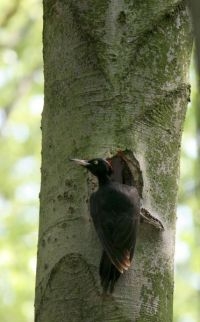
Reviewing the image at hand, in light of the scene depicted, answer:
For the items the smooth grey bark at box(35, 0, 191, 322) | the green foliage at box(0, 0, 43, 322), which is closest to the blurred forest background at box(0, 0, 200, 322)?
the green foliage at box(0, 0, 43, 322)

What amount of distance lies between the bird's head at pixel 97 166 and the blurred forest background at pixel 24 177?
11.6 feet

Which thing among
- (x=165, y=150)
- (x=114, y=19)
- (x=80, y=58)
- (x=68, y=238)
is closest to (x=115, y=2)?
(x=114, y=19)

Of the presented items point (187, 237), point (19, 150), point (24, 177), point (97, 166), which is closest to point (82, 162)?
point (97, 166)

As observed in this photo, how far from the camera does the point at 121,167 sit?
7.11ft

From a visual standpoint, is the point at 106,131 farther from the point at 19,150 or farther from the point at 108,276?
the point at 19,150

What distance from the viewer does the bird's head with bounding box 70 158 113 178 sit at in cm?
204

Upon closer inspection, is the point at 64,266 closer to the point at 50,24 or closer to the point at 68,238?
the point at 68,238

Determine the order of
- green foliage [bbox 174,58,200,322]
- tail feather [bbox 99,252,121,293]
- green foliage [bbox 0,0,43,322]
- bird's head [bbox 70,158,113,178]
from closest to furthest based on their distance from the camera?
1. tail feather [bbox 99,252,121,293]
2. bird's head [bbox 70,158,113,178]
3. green foliage [bbox 0,0,43,322]
4. green foliage [bbox 174,58,200,322]

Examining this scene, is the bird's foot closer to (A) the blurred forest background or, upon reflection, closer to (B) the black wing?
(B) the black wing

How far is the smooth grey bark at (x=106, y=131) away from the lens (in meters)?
1.96

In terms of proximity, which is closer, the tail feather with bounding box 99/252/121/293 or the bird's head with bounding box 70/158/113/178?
the tail feather with bounding box 99/252/121/293

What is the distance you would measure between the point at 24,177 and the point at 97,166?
19.6ft

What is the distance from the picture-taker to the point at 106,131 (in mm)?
2119

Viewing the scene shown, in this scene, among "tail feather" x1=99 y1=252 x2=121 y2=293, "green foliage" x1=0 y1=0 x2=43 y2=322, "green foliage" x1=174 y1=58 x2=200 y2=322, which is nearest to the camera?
"tail feather" x1=99 y1=252 x2=121 y2=293
